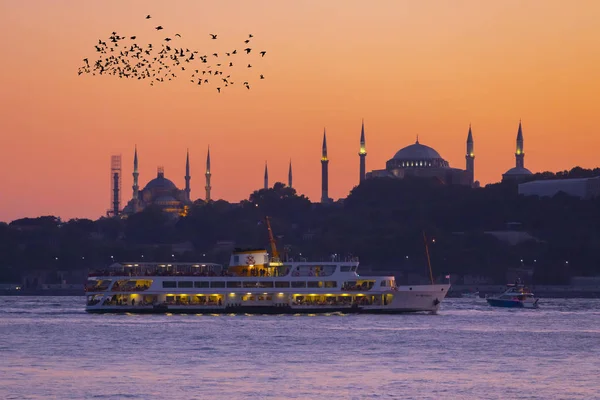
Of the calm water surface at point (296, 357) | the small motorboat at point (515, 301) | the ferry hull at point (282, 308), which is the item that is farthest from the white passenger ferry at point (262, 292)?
the small motorboat at point (515, 301)

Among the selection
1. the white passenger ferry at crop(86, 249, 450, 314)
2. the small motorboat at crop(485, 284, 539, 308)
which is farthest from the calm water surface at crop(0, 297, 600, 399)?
the small motorboat at crop(485, 284, 539, 308)

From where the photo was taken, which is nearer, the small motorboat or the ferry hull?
the ferry hull

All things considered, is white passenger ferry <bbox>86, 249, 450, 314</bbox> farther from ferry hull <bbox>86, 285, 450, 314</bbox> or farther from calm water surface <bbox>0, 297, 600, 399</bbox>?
calm water surface <bbox>0, 297, 600, 399</bbox>

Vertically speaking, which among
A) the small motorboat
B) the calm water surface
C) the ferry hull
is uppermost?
the small motorboat

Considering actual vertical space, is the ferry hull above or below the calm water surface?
above

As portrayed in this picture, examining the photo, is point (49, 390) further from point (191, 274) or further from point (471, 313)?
point (471, 313)

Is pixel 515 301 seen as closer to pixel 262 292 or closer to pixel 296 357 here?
pixel 262 292

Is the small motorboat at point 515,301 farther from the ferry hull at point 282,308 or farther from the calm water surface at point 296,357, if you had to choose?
the ferry hull at point 282,308

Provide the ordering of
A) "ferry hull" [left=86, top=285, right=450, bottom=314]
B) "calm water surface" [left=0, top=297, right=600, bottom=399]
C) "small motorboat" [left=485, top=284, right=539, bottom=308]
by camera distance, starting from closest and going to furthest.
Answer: "calm water surface" [left=0, top=297, right=600, bottom=399], "ferry hull" [left=86, top=285, right=450, bottom=314], "small motorboat" [left=485, top=284, right=539, bottom=308]
